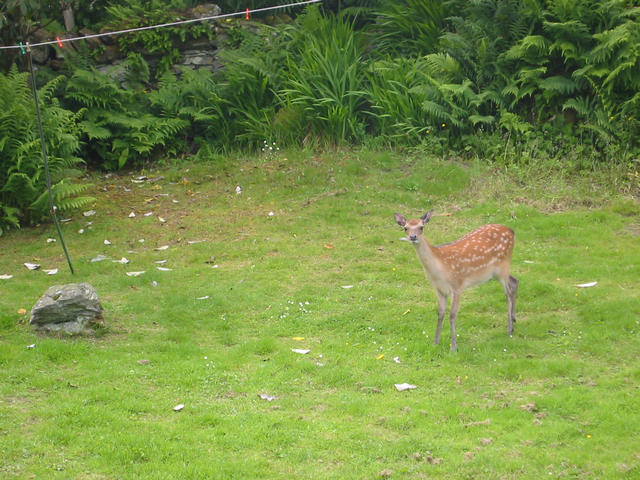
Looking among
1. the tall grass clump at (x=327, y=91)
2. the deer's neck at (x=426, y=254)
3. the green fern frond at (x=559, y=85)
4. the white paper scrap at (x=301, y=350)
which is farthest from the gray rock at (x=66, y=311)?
the green fern frond at (x=559, y=85)

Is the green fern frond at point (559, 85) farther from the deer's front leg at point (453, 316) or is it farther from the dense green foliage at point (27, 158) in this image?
the dense green foliage at point (27, 158)

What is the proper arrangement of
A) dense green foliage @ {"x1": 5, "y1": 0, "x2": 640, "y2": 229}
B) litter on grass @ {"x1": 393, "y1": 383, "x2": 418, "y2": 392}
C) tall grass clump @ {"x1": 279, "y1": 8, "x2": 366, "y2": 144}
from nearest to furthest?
litter on grass @ {"x1": 393, "y1": 383, "x2": 418, "y2": 392}, dense green foliage @ {"x1": 5, "y1": 0, "x2": 640, "y2": 229}, tall grass clump @ {"x1": 279, "y1": 8, "x2": 366, "y2": 144}

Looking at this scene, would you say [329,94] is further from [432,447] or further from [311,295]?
[432,447]

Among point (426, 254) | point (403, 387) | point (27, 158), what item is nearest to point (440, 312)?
point (426, 254)

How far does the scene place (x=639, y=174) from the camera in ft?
40.1

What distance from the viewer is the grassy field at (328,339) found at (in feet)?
20.2

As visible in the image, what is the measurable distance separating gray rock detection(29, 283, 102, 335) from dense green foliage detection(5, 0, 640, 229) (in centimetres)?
540

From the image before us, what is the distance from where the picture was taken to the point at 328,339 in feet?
28.1

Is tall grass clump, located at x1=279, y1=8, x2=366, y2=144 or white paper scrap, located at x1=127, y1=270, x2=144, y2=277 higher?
tall grass clump, located at x1=279, y1=8, x2=366, y2=144

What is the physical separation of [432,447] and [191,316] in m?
4.00

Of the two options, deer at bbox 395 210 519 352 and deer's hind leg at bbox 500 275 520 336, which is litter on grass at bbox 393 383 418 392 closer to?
deer at bbox 395 210 519 352

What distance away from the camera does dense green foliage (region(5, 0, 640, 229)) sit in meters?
12.9

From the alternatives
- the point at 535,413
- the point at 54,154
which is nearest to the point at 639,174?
the point at 535,413

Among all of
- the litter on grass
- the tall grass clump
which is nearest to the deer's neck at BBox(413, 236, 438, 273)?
the litter on grass
